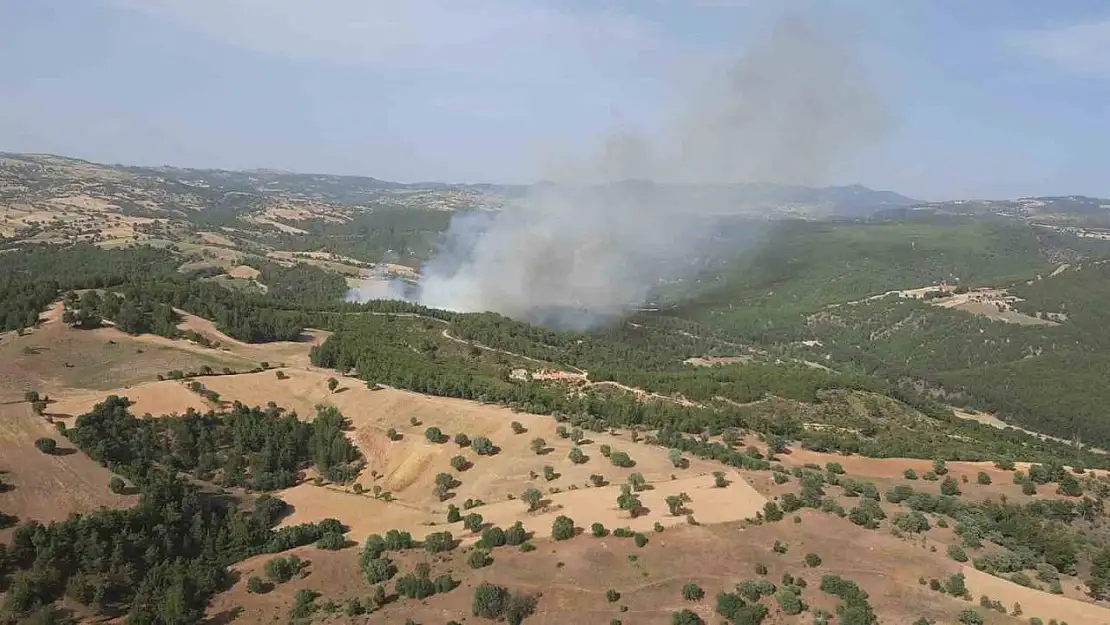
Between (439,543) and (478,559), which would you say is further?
(439,543)

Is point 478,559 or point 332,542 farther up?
point 478,559

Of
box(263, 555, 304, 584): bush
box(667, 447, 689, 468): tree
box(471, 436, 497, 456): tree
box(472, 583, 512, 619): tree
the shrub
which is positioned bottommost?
box(263, 555, 304, 584): bush

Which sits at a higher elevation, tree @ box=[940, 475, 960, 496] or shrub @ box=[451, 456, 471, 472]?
tree @ box=[940, 475, 960, 496]

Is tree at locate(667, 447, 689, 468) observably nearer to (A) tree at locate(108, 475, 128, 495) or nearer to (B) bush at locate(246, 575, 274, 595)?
(B) bush at locate(246, 575, 274, 595)

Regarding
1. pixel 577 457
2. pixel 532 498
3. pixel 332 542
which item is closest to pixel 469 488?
pixel 532 498

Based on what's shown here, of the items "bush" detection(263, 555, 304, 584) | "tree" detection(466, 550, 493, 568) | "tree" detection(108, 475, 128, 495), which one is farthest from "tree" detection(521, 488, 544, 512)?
"tree" detection(108, 475, 128, 495)

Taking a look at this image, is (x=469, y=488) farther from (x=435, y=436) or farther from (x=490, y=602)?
(x=490, y=602)

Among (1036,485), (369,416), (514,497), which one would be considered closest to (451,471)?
(514,497)
